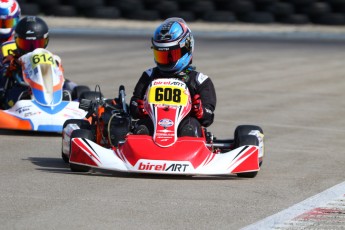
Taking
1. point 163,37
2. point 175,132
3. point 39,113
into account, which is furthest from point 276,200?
point 39,113

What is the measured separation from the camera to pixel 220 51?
60.2ft

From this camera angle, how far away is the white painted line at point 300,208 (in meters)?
5.51

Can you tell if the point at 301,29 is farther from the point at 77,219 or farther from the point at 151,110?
the point at 77,219

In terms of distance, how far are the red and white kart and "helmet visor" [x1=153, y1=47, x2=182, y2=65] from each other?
0.34 meters

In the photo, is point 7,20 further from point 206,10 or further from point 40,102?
point 206,10

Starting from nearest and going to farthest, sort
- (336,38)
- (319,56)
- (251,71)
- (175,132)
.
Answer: (175,132) < (251,71) < (319,56) < (336,38)

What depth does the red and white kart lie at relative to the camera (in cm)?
690

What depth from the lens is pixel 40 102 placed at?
9.62 m

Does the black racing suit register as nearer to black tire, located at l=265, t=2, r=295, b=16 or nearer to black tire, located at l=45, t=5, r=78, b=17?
black tire, located at l=265, t=2, r=295, b=16

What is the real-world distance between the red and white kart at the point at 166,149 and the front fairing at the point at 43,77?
81.4 inches

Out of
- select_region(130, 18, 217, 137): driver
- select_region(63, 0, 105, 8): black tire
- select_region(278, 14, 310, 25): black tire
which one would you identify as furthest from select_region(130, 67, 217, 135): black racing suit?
select_region(63, 0, 105, 8): black tire

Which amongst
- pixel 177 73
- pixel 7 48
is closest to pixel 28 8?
pixel 7 48

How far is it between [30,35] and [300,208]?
4884 mm

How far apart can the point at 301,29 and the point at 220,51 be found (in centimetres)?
432
